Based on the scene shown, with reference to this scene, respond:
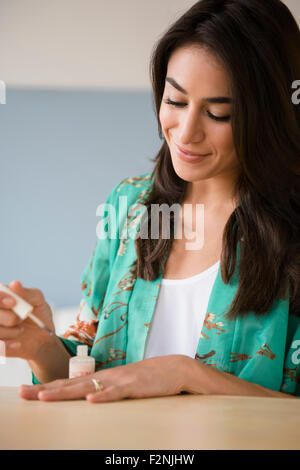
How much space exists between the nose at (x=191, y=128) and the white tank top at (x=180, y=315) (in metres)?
0.30

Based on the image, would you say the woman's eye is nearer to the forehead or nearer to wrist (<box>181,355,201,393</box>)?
the forehead

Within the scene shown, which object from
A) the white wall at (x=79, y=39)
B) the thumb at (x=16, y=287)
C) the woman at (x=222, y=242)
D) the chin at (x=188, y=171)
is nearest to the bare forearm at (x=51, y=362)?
the woman at (x=222, y=242)

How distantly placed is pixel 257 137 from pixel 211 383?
1.78ft

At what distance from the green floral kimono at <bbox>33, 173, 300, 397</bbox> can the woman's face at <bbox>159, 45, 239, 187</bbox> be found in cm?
25

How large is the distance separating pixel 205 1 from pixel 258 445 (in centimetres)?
95

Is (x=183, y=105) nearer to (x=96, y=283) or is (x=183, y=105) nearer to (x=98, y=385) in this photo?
(x=96, y=283)

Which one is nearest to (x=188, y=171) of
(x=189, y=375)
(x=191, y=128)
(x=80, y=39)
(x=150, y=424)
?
(x=191, y=128)

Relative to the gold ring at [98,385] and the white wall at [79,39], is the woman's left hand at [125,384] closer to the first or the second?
the gold ring at [98,385]

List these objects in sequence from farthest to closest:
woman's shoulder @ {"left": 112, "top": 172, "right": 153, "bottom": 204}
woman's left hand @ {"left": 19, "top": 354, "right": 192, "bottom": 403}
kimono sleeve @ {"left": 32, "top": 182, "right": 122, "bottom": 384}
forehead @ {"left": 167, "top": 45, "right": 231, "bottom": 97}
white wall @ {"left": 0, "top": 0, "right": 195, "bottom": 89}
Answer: white wall @ {"left": 0, "top": 0, "right": 195, "bottom": 89} → woman's shoulder @ {"left": 112, "top": 172, "right": 153, "bottom": 204} → kimono sleeve @ {"left": 32, "top": 182, "right": 122, "bottom": 384} → forehead @ {"left": 167, "top": 45, "right": 231, "bottom": 97} → woman's left hand @ {"left": 19, "top": 354, "right": 192, "bottom": 403}

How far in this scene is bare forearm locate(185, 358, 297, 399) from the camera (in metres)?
0.89

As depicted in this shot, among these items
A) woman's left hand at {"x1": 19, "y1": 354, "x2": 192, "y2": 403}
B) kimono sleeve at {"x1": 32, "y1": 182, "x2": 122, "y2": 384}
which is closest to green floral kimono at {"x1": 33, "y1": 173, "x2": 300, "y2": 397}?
kimono sleeve at {"x1": 32, "y1": 182, "x2": 122, "y2": 384}

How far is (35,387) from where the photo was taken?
2.59ft

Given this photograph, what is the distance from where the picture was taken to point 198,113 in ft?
3.54
